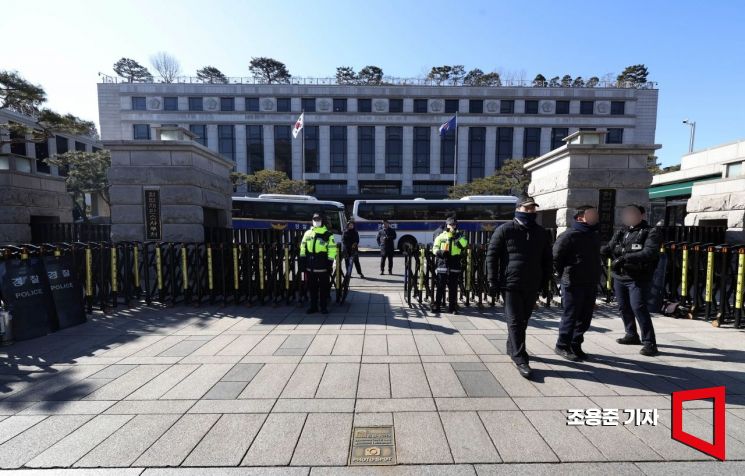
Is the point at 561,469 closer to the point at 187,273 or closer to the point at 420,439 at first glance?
the point at 420,439

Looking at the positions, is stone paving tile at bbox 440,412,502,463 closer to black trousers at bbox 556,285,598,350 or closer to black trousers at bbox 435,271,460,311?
black trousers at bbox 556,285,598,350

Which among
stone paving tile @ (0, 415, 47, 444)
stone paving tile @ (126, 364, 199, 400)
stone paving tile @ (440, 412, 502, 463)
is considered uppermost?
stone paving tile @ (440, 412, 502, 463)

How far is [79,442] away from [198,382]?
3.71 ft

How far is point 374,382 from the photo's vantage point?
3.83m

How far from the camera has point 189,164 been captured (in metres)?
7.77

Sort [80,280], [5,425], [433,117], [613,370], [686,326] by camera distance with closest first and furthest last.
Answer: [5,425], [613,370], [686,326], [80,280], [433,117]

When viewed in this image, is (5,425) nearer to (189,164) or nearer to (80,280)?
(80,280)

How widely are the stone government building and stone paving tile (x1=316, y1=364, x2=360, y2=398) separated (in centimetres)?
3942

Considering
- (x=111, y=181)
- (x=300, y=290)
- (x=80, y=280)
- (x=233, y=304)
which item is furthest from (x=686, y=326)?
(x=111, y=181)

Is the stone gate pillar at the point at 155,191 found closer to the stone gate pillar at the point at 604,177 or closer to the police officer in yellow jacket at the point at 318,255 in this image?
the police officer in yellow jacket at the point at 318,255

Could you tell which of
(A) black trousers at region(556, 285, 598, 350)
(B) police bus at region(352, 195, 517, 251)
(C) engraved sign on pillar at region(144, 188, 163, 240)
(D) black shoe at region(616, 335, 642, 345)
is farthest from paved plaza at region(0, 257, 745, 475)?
(B) police bus at region(352, 195, 517, 251)

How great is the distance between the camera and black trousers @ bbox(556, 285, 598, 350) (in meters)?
4.37

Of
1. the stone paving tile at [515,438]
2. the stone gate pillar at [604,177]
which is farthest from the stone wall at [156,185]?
the stone gate pillar at [604,177]

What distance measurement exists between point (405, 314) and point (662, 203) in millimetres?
14169
